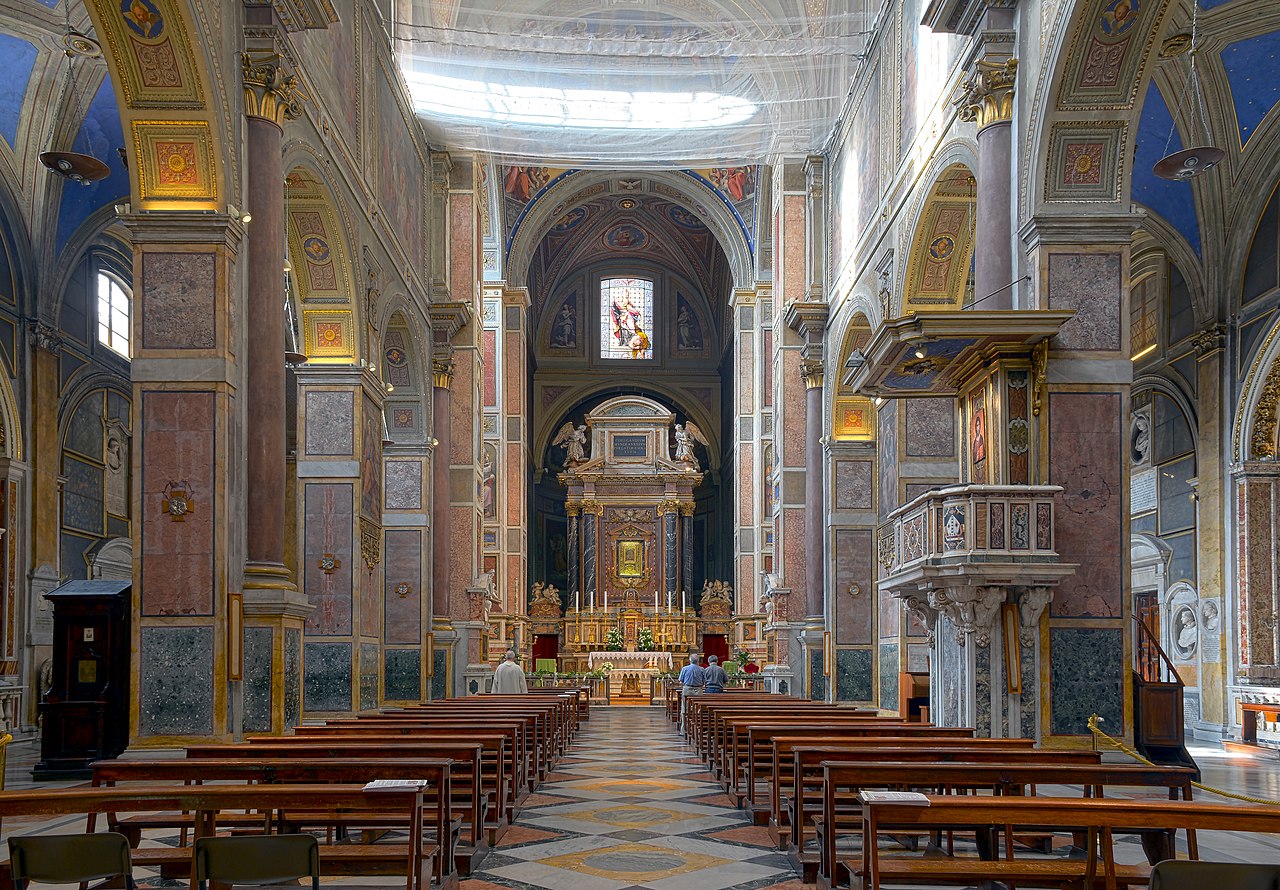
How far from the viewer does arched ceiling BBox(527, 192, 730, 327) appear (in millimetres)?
42344

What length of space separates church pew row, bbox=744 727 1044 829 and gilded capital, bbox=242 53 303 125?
744 cm

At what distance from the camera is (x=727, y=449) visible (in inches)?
1720

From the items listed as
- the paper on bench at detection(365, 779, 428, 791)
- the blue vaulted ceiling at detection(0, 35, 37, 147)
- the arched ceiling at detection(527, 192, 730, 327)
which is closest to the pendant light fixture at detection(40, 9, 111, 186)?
the blue vaulted ceiling at detection(0, 35, 37, 147)

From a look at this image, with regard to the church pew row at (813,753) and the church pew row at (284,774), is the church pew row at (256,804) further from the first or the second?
the church pew row at (813,753)

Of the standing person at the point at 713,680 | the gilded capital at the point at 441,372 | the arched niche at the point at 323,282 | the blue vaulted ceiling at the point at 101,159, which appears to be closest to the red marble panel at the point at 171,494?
the arched niche at the point at 323,282

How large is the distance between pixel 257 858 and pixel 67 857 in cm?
66

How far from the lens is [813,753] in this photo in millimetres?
7523

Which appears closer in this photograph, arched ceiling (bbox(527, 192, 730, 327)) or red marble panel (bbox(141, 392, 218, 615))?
red marble panel (bbox(141, 392, 218, 615))

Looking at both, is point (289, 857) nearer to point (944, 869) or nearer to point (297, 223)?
point (944, 869)

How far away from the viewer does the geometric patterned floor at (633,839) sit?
702 centimetres

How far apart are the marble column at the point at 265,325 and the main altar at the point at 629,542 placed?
2775cm

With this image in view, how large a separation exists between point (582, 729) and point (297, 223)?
9471mm

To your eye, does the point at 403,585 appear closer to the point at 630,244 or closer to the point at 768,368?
the point at 768,368

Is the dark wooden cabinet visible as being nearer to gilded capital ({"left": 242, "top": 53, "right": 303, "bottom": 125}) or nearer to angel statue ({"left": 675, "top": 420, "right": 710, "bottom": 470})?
gilded capital ({"left": 242, "top": 53, "right": 303, "bottom": 125})
